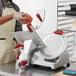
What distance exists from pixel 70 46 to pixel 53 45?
57 cm

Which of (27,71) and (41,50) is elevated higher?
(41,50)

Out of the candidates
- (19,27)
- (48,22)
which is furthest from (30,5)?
(19,27)

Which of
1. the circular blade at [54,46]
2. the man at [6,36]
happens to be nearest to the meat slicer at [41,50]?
the circular blade at [54,46]

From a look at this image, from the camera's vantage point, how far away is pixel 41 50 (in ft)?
5.01

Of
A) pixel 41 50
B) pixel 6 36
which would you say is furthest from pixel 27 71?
pixel 6 36

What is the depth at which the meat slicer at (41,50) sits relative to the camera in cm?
147

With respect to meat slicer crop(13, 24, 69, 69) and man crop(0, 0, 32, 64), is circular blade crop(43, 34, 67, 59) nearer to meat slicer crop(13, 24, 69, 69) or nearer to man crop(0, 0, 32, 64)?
meat slicer crop(13, 24, 69, 69)

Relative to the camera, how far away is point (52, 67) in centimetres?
144

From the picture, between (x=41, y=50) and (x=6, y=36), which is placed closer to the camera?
(x=41, y=50)

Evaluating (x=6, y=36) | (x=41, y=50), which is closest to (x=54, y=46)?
(x=41, y=50)

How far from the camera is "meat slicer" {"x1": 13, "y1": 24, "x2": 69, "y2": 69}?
4.81 feet

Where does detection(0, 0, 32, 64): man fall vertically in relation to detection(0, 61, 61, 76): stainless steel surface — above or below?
above

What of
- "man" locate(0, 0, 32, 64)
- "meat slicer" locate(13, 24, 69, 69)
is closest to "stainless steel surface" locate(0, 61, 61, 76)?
"meat slicer" locate(13, 24, 69, 69)

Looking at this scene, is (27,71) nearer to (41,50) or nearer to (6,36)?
(41,50)
